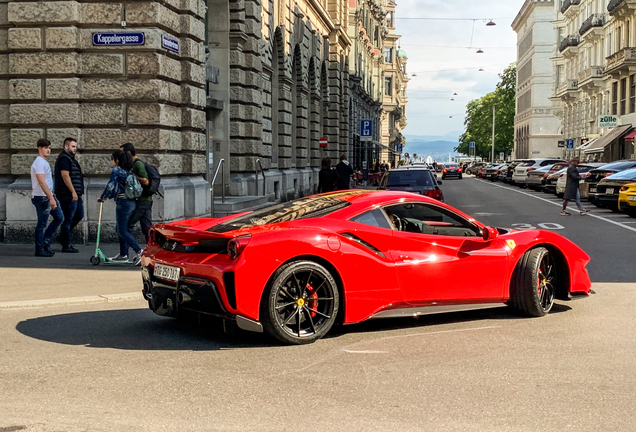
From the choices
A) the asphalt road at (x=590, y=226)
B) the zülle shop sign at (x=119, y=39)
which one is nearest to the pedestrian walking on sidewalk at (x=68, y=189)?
the zülle shop sign at (x=119, y=39)

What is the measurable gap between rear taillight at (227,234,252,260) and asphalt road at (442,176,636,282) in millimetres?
5908

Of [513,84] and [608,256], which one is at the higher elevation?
[513,84]

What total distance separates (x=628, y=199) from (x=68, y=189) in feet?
49.8

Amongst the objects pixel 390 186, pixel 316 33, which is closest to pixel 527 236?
pixel 390 186

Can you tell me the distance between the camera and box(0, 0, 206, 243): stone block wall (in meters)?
14.4

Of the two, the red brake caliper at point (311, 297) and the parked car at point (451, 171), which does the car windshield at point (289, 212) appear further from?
the parked car at point (451, 171)

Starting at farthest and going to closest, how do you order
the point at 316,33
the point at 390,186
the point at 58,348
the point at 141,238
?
the point at 316,33 → the point at 390,186 → the point at 141,238 → the point at 58,348

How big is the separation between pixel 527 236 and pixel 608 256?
616 cm

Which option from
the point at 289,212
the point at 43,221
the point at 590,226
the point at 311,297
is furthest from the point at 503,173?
the point at 311,297

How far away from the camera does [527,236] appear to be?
318 inches

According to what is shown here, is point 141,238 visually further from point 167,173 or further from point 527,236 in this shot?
point 527,236

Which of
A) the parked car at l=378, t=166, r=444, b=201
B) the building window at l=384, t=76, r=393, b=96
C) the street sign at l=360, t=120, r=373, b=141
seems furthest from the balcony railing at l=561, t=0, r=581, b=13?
the parked car at l=378, t=166, r=444, b=201

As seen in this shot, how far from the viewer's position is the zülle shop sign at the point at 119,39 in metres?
14.4

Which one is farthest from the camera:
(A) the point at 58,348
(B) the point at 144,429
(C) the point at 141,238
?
(C) the point at 141,238
